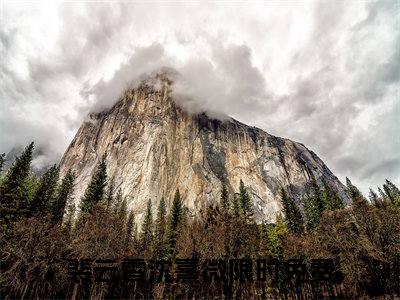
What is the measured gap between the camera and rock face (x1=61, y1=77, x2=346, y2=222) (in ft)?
507

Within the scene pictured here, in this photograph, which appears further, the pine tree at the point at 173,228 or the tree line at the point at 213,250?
the pine tree at the point at 173,228

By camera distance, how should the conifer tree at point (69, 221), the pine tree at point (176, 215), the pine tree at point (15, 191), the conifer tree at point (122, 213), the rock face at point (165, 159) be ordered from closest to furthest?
the conifer tree at point (122, 213), the pine tree at point (15, 191), the conifer tree at point (69, 221), the pine tree at point (176, 215), the rock face at point (165, 159)

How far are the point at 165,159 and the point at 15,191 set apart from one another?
11426cm

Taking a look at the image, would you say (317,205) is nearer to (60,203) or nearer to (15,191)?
(60,203)

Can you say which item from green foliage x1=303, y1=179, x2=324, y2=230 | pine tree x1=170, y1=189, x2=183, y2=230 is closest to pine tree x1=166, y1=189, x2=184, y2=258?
pine tree x1=170, y1=189, x2=183, y2=230

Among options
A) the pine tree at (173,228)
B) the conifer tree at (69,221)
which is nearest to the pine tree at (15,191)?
the conifer tree at (69,221)

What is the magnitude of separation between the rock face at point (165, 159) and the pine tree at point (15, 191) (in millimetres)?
85240

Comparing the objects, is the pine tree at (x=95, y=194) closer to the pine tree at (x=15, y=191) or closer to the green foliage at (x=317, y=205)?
the pine tree at (x=15, y=191)

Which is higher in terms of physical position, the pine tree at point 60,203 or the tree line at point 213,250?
the pine tree at point 60,203

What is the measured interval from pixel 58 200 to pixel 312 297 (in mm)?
49588

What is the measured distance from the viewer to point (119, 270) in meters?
34.8

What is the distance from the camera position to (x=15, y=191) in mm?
50438

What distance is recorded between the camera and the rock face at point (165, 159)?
154625 millimetres

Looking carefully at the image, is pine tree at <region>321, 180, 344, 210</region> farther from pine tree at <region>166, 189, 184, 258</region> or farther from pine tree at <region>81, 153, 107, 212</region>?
pine tree at <region>81, 153, 107, 212</region>
